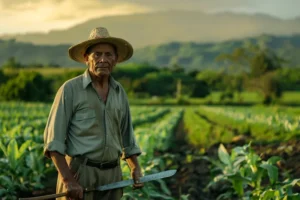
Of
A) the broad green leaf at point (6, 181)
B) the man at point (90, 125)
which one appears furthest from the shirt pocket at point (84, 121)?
the broad green leaf at point (6, 181)

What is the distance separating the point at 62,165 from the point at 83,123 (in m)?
0.27

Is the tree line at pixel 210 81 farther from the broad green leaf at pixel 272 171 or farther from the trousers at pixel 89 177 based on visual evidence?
the trousers at pixel 89 177

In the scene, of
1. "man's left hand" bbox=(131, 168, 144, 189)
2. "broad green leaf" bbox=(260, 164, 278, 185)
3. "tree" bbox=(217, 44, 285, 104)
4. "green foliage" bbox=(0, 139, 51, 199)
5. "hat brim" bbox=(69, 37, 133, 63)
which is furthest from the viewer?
"tree" bbox=(217, 44, 285, 104)

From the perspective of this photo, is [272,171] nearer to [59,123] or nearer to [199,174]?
[59,123]

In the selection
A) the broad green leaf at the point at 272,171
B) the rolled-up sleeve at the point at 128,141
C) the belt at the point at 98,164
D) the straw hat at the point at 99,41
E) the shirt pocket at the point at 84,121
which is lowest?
the broad green leaf at the point at 272,171

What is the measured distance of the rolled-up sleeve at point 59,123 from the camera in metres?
3.29

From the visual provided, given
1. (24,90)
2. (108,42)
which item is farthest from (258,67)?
(108,42)

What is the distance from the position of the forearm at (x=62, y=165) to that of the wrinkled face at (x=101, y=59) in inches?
20.7

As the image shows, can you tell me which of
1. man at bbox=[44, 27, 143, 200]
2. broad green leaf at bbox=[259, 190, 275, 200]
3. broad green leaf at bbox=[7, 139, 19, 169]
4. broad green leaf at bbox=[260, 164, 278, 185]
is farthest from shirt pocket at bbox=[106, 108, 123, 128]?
broad green leaf at bbox=[7, 139, 19, 169]

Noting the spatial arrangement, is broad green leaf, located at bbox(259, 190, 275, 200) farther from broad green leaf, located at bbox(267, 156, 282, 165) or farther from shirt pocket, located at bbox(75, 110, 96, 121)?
shirt pocket, located at bbox(75, 110, 96, 121)

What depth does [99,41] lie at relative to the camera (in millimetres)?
3535

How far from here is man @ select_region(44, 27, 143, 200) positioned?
332 centimetres

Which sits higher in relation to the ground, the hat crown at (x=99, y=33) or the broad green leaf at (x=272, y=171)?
the hat crown at (x=99, y=33)

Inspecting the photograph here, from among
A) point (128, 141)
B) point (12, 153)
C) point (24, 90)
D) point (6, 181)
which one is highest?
point (128, 141)
